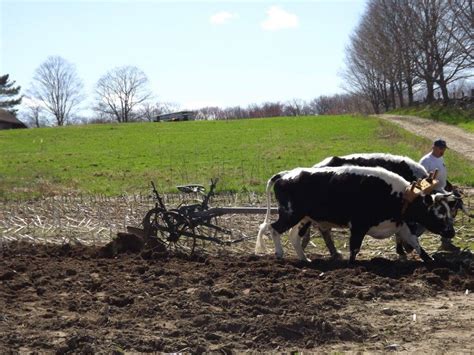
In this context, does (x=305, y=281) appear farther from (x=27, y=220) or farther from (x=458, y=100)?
(x=458, y=100)

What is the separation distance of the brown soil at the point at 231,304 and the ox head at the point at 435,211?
0.50 m

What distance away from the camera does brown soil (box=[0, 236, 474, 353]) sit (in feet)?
22.3

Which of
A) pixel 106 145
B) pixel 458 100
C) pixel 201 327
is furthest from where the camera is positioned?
pixel 458 100

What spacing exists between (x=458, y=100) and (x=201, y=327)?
51.3m

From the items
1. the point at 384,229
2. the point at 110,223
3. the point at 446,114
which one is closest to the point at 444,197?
the point at 384,229

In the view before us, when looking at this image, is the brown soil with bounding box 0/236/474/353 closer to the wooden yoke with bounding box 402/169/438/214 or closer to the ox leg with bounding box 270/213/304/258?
the ox leg with bounding box 270/213/304/258

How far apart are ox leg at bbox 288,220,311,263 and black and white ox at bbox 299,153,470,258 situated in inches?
1.9

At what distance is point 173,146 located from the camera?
39.9 meters

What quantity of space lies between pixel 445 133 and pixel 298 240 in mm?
30446

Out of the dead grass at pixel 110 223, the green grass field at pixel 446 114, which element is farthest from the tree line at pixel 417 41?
the dead grass at pixel 110 223

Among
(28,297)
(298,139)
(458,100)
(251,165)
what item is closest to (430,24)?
(458,100)

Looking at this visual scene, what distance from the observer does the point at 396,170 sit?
11.7 meters

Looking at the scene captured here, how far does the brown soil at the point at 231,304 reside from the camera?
6.79 m

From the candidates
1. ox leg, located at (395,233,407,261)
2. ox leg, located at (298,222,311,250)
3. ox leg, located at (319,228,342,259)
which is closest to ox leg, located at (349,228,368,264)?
ox leg, located at (395,233,407,261)
